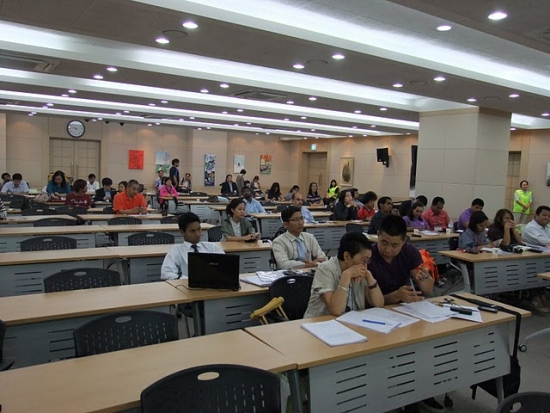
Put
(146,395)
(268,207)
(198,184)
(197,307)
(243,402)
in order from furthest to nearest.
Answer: (198,184) < (268,207) < (197,307) < (243,402) < (146,395)

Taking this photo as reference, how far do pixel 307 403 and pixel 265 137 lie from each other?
19.6m

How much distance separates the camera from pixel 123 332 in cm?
254

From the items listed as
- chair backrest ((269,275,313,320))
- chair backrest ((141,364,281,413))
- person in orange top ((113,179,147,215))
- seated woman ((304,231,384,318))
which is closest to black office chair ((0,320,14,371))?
chair backrest ((141,364,281,413))

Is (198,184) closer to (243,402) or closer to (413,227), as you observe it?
(413,227)

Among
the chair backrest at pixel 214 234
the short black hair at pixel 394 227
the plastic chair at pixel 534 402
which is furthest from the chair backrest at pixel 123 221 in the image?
the plastic chair at pixel 534 402

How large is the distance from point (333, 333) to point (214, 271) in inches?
50.6

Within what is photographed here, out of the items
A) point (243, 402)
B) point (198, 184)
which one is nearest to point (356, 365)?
point (243, 402)

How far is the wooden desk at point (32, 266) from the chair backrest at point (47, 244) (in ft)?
0.95

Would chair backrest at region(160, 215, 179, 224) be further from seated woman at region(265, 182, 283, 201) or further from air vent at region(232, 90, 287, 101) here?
seated woman at region(265, 182, 283, 201)

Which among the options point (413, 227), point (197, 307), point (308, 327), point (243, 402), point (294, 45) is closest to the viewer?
point (243, 402)

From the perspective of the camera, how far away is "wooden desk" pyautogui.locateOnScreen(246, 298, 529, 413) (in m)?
2.37

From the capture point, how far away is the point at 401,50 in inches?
246

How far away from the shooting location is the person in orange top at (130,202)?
27.6ft

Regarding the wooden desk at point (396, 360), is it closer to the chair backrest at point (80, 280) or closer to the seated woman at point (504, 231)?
the chair backrest at point (80, 280)
